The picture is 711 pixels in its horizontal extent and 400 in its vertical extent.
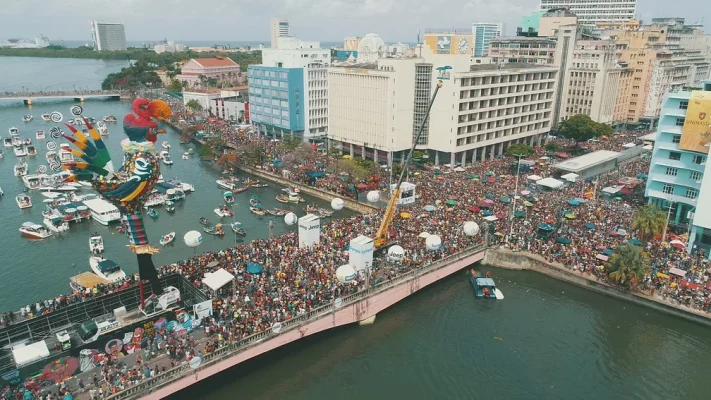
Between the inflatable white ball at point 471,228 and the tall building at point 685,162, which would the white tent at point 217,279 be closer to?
the inflatable white ball at point 471,228

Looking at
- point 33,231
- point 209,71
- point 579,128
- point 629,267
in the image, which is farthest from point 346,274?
point 209,71

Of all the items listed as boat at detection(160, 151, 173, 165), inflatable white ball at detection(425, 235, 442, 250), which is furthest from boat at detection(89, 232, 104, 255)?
boat at detection(160, 151, 173, 165)

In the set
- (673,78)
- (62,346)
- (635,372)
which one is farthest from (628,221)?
(673,78)

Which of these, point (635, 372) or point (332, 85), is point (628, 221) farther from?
point (332, 85)

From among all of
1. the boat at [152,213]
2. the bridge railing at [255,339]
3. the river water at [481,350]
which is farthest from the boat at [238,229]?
the bridge railing at [255,339]

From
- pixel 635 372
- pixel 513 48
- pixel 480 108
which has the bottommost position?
pixel 635 372

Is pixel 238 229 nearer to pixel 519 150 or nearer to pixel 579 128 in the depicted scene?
pixel 519 150

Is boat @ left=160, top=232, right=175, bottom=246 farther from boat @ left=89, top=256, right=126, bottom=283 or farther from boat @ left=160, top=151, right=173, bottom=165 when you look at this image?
boat @ left=160, top=151, right=173, bottom=165
